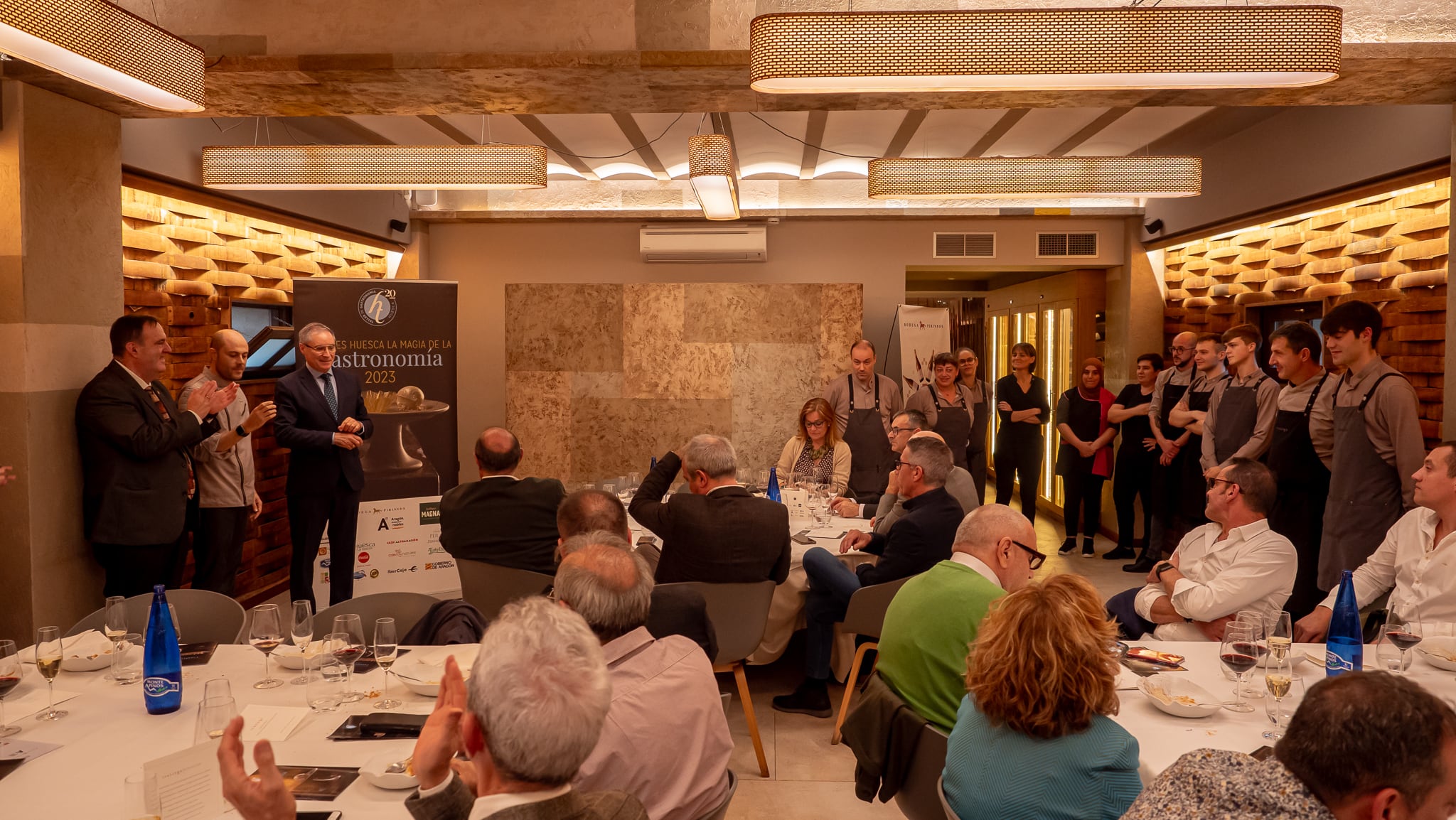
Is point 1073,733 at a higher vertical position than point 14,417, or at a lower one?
lower

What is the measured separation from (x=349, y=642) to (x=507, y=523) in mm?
1387

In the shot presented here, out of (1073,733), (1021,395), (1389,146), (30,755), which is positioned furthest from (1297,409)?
(30,755)

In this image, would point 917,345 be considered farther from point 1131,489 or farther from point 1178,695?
point 1178,695

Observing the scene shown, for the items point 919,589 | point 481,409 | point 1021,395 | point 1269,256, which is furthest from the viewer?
point 481,409

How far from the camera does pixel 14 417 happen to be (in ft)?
13.5

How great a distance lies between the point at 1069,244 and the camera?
9.36 metres

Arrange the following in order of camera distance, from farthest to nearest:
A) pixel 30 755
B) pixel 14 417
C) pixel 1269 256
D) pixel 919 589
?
pixel 1269 256, pixel 14 417, pixel 919 589, pixel 30 755

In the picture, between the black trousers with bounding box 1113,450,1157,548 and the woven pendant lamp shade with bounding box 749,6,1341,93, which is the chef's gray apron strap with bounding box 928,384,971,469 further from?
the woven pendant lamp shade with bounding box 749,6,1341,93

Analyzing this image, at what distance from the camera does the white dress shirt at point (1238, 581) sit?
3.30 meters

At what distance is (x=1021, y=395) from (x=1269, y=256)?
225 centimetres

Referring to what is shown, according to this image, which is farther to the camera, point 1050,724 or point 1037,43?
point 1037,43

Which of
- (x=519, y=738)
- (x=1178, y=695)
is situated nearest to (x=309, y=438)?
(x=519, y=738)

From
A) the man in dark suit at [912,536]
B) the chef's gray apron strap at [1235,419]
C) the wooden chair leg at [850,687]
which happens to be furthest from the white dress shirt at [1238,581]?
the chef's gray apron strap at [1235,419]

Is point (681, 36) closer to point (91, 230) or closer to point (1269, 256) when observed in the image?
point (91, 230)
